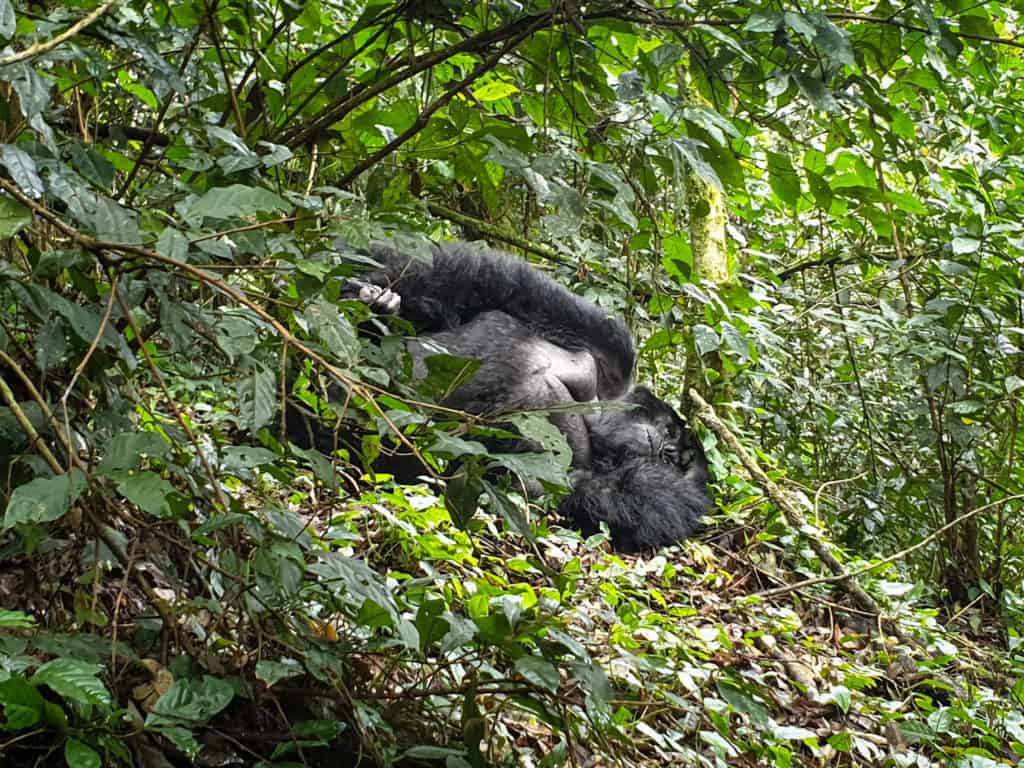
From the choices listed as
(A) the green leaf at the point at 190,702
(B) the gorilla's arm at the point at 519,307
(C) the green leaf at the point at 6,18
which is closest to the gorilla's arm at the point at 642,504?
(B) the gorilla's arm at the point at 519,307

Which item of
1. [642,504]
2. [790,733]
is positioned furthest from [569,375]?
[790,733]

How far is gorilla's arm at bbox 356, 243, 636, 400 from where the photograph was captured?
3.62 m

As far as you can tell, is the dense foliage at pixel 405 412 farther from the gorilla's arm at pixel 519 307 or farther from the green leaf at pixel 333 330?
the gorilla's arm at pixel 519 307

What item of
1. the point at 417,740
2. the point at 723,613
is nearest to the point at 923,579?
the point at 723,613

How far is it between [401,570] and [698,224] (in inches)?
78.3

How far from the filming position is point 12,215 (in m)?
1.10

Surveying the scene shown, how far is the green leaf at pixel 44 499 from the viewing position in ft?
3.24

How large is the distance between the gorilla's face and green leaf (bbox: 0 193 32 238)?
116 inches

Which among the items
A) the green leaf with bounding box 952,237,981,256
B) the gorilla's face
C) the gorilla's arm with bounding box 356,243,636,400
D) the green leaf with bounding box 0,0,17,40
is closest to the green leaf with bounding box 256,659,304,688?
the green leaf with bounding box 0,0,17,40

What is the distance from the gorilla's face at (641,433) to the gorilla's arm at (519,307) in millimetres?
131

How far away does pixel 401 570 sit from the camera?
92.5 inches

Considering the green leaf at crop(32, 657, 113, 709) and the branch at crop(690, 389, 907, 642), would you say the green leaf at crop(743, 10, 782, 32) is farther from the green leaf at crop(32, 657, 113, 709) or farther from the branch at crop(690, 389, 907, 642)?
the branch at crop(690, 389, 907, 642)

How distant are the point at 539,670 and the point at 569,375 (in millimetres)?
2544

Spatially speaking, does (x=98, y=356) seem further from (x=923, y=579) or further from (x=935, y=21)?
(x=923, y=579)
